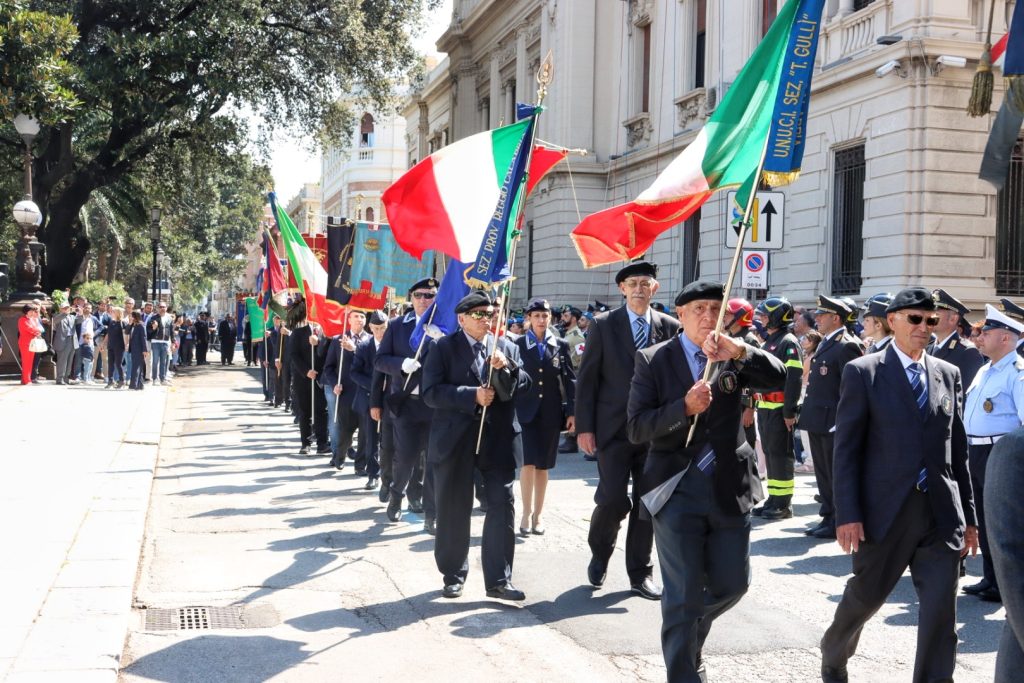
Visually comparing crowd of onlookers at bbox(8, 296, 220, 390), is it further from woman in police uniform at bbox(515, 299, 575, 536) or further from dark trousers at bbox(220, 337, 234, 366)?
woman in police uniform at bbox(515, 299, 575, 536)

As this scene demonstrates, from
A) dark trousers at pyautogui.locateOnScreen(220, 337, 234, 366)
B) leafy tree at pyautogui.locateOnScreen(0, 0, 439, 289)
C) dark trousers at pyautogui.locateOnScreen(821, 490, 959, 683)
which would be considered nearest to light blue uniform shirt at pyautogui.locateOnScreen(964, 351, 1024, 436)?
dark trousers at pyautogui.locateOnScreen(821, 490, 959, 683)

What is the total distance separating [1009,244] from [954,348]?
990 cm

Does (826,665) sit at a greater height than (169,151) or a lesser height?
lesser

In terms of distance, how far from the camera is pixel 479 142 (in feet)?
27.7

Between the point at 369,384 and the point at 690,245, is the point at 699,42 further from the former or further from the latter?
the point at 369,384

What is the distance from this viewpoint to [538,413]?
9.99 meters

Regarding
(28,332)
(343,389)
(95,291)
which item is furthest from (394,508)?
(95,291)

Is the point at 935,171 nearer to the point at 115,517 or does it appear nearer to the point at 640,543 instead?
the point at 640,543

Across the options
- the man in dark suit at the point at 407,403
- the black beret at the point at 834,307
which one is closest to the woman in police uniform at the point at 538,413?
the man in dark suit at the point at 407,403

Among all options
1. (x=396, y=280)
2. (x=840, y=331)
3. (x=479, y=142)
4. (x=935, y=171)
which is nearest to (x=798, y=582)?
(x=840, y=331)

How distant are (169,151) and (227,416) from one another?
13834 mm

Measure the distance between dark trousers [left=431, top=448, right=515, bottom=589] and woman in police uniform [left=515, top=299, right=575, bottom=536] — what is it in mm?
2136

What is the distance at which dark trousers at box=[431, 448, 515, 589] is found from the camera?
690cm

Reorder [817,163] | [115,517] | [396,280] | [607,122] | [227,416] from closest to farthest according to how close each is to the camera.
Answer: [115,517]
[396,280]
[817,163]
[227,416]
[607,122]
